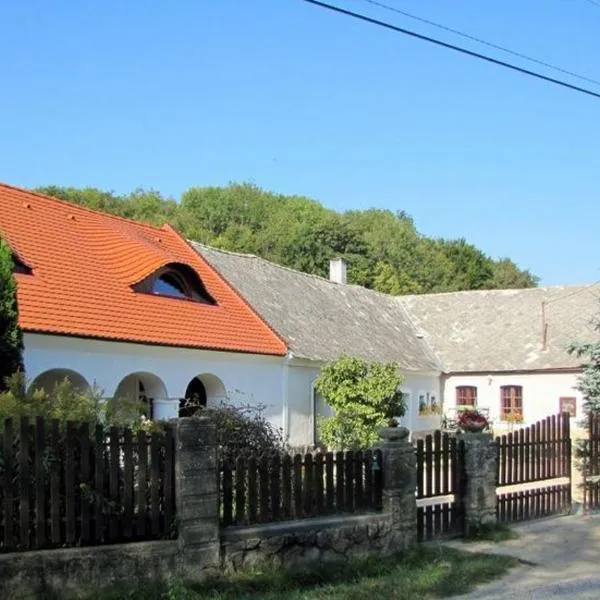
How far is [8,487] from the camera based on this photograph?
23.4ft

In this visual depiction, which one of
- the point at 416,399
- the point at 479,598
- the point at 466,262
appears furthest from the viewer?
the point at 466,262

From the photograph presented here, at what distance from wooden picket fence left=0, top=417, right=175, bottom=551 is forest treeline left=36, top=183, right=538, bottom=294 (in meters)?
46.4

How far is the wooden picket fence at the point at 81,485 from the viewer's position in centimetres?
716

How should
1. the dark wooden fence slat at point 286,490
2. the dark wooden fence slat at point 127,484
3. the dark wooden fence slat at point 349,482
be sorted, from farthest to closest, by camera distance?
the dark wooden fence slat at point 349,482
the dark wooden fence slat at point 286,490
the dark wooden fence slat at point 127,484

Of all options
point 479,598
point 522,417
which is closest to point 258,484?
point 479,598

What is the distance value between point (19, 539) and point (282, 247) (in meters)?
50.8

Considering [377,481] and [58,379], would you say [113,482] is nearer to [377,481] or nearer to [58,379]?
[377,481]

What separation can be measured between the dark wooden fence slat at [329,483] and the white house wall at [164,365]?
6.20 meters

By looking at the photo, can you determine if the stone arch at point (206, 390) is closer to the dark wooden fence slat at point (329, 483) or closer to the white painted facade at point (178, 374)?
the white painted facade at point (178, 374)

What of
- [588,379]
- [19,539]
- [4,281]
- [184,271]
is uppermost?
[184,271]

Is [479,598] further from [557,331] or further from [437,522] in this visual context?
[557,331]

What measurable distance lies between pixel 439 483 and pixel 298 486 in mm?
2460

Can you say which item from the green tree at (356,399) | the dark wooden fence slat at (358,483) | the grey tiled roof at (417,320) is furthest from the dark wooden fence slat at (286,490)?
the grey tiled roof at (417,320)

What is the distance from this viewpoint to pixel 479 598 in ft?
25.2
